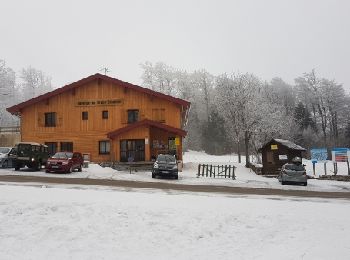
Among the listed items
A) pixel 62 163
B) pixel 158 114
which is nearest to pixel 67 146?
pixel 158 114

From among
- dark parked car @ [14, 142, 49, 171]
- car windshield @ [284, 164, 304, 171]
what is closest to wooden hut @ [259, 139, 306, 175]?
car windshield @ [284, 164, 304, 171]

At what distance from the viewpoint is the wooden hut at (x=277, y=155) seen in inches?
1293

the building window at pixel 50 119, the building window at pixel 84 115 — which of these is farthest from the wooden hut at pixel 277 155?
the building window at pixel 50 119

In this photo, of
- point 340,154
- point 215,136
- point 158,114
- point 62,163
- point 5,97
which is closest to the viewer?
point 62,163

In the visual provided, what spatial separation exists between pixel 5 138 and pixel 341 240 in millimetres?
43631

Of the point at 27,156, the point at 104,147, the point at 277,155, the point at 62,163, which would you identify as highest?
the point at 104,147

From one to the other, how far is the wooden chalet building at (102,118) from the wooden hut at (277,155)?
27.7ft

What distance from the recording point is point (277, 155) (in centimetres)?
3319

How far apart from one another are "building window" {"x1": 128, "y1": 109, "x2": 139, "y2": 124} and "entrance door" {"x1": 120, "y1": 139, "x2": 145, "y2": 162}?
8.77 feet

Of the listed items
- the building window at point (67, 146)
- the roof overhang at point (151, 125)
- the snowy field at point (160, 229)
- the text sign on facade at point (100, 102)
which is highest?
the text sign on facade at point (100, 102)

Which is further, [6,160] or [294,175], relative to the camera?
[6,160]

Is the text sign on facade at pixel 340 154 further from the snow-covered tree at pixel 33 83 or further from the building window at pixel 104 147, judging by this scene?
Answer: the snow-covered tree at pixel 33 83

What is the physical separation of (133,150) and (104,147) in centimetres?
360

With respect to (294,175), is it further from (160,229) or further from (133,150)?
(160,229)
